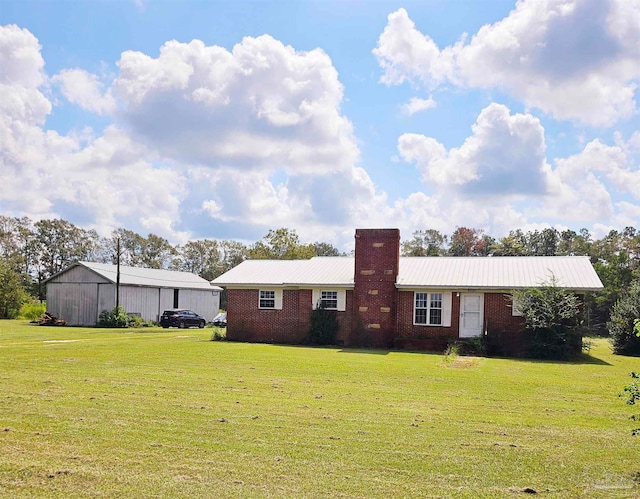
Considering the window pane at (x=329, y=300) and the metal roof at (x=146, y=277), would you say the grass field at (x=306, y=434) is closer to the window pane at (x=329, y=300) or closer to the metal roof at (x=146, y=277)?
the window pane at (x=329, y=300)

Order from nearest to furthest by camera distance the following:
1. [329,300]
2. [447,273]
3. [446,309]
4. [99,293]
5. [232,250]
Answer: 1. [446,309]
2. [447,273]
3. [329,300]
4. [99,293]
5. [232,250]

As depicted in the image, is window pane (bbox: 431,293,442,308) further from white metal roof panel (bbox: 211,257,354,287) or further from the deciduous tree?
the deciduous tree

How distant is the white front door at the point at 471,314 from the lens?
23.3 metres

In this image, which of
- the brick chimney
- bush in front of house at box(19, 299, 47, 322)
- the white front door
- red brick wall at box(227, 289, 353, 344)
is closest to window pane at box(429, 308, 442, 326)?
the white front door

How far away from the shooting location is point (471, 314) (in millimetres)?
23469

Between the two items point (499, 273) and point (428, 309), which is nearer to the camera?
point (428, 309)

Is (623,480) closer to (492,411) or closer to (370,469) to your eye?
(370,469)

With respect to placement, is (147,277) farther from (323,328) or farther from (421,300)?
(421,300)

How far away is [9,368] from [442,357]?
13.6m

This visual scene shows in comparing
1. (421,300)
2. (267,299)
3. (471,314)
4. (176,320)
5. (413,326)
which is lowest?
(176,320)

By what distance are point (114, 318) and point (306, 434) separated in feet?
115

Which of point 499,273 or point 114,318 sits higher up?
point 499,273

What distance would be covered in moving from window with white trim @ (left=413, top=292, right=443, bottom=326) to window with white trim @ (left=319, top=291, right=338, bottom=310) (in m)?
3.54

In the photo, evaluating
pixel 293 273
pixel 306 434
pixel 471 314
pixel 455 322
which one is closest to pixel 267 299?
pixel 293 273
